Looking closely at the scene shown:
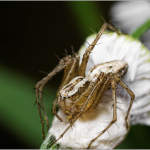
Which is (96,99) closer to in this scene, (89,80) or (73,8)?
(89,80)

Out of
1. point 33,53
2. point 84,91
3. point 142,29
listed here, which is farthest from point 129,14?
point 84,91

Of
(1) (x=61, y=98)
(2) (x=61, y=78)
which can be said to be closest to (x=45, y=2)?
(2) (x=61, y=78)

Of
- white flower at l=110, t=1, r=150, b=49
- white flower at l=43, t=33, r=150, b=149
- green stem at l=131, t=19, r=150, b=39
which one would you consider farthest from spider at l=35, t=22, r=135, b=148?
white flower at l=110, t=1, r=150, b=49

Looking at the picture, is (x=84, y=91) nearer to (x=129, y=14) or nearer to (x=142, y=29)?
(x=142, y=29)

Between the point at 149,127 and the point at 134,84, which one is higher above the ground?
the point at 134,84

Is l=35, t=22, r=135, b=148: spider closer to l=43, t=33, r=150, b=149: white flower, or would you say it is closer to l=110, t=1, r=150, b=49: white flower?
l=43, t=33, r=150, b=149: white flower
